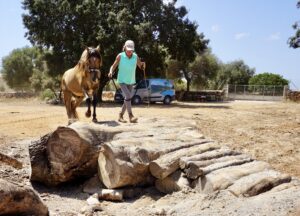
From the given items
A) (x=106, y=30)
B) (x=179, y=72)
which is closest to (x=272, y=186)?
(x=106, y=30)

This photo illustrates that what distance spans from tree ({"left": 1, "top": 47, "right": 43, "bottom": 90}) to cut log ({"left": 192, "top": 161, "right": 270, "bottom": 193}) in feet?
165

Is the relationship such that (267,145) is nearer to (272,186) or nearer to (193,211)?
(272,186)

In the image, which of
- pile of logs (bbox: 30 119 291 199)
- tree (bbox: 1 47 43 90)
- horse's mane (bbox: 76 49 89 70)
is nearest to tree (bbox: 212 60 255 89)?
tree (bbox: 1 47 43 90)

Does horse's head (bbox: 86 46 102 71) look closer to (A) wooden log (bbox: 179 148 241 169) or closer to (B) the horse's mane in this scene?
(B) the horse's mane

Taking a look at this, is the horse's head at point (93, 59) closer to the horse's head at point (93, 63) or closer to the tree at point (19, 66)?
the horse's head at point (93, 63)

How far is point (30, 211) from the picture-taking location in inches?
197

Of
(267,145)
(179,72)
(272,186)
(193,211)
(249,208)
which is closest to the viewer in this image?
(249,208)

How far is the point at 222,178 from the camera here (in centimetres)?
572

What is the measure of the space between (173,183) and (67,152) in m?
2.07

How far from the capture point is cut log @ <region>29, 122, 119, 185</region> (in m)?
7.01

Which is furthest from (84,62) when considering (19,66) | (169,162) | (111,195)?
(19,66)

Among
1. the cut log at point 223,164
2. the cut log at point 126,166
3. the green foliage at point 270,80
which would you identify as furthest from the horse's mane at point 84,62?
the green foliage at point 270,80

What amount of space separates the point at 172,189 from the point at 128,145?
1084mm

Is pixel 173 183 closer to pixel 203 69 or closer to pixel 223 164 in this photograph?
pixel 223 164
